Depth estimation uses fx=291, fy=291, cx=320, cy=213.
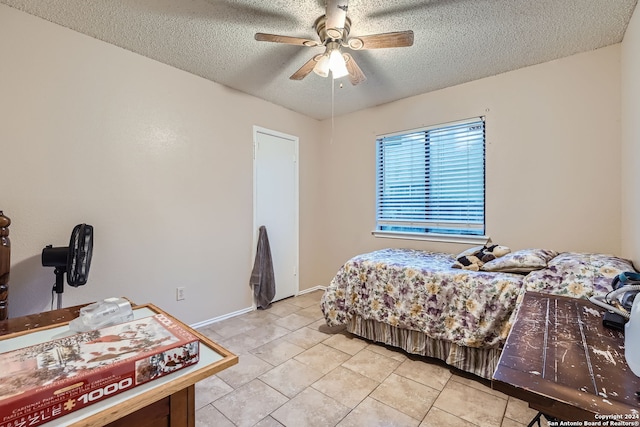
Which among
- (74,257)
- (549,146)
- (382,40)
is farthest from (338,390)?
(549,146)

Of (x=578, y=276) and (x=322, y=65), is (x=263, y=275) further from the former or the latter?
(x=578, y=276)

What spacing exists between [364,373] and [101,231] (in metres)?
2.31

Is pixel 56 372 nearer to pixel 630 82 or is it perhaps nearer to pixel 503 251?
pixel 503 251

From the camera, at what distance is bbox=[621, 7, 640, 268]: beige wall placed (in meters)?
1.83

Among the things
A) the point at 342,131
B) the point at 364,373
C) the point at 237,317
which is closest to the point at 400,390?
the point at 364,373

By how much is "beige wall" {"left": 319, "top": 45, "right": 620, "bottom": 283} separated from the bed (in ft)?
1.41

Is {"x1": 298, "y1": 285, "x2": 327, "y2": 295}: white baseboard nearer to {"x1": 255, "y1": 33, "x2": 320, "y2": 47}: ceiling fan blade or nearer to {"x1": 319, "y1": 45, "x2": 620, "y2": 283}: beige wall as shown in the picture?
{"x1": 319, "y1": 45, "x2": 620, "y2": 283}: beige wall

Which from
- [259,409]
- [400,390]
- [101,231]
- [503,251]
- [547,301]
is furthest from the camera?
[503,251]

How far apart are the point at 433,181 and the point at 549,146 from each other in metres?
1.06

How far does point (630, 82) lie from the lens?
2004mm

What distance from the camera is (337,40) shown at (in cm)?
197

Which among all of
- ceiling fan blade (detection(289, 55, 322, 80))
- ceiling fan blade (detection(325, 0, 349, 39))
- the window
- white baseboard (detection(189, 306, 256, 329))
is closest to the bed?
the window

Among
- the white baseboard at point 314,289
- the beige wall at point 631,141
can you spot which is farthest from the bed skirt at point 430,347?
the white baseboard at point 314,289

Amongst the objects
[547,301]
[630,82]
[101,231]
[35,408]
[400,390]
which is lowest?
[400,390]
